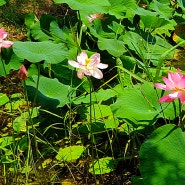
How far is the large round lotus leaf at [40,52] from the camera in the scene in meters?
2.02

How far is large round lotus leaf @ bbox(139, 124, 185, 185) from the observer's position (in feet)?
4.57

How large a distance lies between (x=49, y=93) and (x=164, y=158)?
83 centimetres

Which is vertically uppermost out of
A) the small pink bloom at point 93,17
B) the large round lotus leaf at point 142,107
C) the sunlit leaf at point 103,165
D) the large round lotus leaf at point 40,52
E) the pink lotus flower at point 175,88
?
the pink lotus flower at point 175,88

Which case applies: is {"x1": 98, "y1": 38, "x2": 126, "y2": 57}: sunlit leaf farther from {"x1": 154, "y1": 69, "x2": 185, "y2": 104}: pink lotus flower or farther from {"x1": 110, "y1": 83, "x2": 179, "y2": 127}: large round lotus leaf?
{"x1": 154, "y1": 69, "x2": 185, "y2": 104}: pink lotus flower

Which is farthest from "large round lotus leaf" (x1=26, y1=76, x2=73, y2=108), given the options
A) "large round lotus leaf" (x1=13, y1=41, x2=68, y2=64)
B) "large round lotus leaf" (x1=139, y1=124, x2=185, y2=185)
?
"large round lotus leaf" (x1=139, y1=124, x2=185, y2=185)

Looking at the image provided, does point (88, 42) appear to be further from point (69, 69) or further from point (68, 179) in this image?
point (68, 179)

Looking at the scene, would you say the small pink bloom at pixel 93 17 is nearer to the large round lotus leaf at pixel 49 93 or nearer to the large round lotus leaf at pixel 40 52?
the large round lotus leaf at pixel 40 52

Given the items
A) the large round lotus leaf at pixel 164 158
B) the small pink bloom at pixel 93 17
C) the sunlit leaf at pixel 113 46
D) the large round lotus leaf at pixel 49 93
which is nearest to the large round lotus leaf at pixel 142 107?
the large round lotus leaf at pixel 164 158

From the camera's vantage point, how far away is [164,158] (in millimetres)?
1438

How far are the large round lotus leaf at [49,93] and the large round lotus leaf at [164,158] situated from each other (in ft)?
2.14

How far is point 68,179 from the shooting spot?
6.25 feet

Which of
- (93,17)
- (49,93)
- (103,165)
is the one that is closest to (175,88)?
(103,165)

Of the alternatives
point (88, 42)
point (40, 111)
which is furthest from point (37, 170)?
point (88, 42)

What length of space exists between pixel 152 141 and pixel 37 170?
607 mm
